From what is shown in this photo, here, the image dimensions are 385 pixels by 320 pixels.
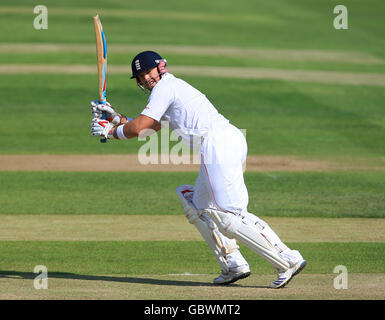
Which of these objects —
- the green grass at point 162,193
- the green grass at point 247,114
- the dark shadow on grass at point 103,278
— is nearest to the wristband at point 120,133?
the dark shadow on grass at point 103,278

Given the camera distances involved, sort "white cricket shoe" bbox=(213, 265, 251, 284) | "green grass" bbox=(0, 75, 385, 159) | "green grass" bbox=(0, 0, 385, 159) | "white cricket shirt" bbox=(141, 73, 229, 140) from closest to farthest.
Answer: "white cricket shirt" bbox=(141, 73, 229, 140) → "white cricket shoe" bbox=(213, 265, 251, 284) → "green grass" bbox=(0, 75, 385, 159) → "green grass" bbox=(0, 0, 385, 159)

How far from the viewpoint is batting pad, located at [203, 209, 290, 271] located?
7.61 meters

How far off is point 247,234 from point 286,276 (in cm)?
51

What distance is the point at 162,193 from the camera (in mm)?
12969

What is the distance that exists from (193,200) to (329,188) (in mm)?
5787

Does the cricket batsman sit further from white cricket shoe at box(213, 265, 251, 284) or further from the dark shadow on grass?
the dark shadow on grass

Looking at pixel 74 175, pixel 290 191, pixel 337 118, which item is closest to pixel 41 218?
pixel 74 175

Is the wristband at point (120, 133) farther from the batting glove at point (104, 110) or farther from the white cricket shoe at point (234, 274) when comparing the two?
the white cricket shoe at point (234, 274)

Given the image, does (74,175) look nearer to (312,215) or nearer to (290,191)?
(290,191)

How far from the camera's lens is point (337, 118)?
65.7 ft

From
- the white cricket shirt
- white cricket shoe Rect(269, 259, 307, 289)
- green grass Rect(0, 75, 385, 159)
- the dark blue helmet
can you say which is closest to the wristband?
the white cricket shirt

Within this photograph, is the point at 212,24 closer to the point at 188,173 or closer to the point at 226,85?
the point at 226,85

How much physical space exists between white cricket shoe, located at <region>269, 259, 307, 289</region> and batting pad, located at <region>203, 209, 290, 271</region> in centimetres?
4

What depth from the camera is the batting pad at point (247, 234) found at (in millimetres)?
7605
